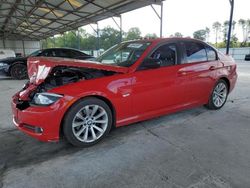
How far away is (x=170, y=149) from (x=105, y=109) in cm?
99

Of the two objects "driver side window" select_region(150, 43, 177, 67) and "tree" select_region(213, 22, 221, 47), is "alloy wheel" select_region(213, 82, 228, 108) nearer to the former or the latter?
"driver side window" select_region(150, 43, 177, 67)

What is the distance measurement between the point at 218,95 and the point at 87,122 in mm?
2893

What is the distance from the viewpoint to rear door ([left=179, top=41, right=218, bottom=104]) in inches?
137

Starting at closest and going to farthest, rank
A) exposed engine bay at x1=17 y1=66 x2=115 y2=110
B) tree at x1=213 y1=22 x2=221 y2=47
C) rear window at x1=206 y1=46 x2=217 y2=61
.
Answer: exposed engine bay at x1=17 y1=66 x2=115 y2=110, rear window at x1=206 y1=46 x2=217 y2=61, tree at x1=213 y1=22 x2=221 y2=47

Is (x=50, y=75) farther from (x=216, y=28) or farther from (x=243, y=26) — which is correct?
(x=216, y=28)

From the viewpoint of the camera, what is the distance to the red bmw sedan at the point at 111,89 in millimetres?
2483

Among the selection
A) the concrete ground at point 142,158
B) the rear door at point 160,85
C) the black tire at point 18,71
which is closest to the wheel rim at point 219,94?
the concrete ground at point 142,158

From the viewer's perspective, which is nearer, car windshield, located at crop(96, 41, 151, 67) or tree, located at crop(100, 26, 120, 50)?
car windshield, located at crop(96, 41, 151, 67)

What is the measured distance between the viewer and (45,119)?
2.40 m

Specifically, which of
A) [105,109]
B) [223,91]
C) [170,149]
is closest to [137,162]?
[170,149]

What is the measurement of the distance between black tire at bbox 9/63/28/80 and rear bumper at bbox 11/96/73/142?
23.2 ft

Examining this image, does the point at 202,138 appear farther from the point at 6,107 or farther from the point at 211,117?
the point at 6,107

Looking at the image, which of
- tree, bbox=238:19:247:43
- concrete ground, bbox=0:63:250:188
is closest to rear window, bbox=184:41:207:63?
concrete ground, bbox=0:63:250:188

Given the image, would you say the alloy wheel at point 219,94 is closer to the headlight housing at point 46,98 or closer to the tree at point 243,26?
the headlight housing at point 46,98
